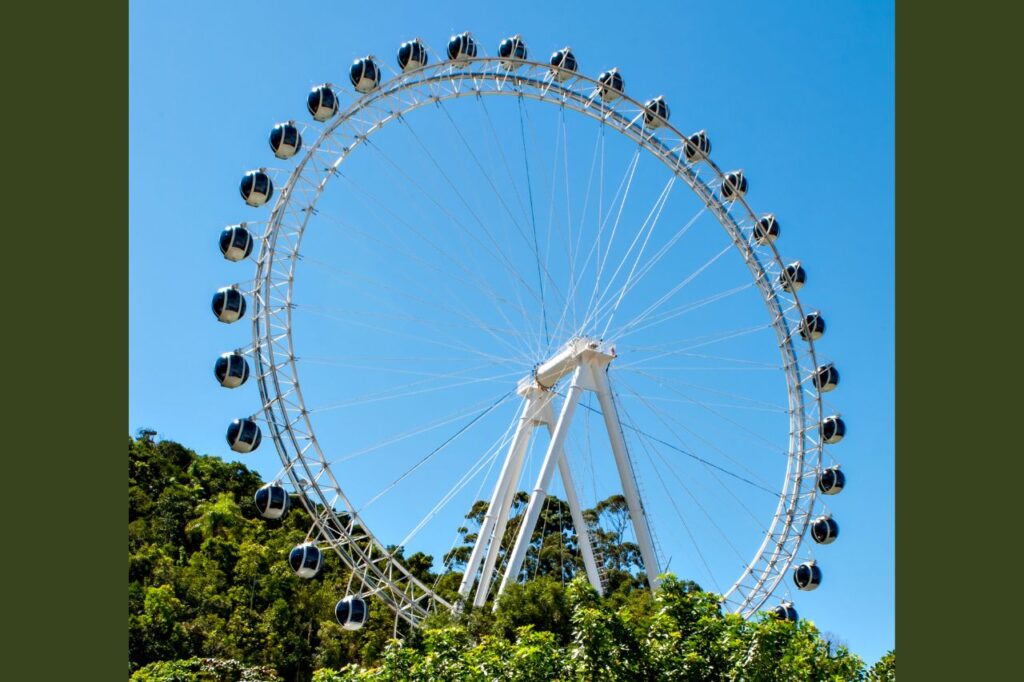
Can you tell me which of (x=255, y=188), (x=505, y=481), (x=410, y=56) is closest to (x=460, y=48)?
(x=410, y=56)

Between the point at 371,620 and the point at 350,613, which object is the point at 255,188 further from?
the point at 371,620

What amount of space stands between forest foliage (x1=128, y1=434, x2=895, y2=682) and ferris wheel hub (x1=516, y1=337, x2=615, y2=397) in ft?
17.2

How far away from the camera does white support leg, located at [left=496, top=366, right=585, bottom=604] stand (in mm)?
24203

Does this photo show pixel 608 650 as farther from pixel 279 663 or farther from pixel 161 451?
pixel 161 451

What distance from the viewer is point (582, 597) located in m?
17.0

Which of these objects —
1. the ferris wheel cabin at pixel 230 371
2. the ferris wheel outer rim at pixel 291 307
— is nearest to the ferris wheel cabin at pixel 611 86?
the ferris wheel outer rim at pixel 291 307

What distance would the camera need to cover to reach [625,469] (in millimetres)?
26922

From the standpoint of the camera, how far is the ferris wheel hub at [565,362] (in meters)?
27.1

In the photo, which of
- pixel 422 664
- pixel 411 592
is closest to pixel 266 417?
pixel 411 592

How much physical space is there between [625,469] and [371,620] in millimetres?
13201

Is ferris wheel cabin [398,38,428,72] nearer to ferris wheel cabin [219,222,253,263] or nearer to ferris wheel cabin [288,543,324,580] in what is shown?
ferris wheel cabin [219,222,253,263]

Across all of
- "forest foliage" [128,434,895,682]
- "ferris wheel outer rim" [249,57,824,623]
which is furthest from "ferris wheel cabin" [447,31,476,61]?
"forest foliage" [128,434,895,682]

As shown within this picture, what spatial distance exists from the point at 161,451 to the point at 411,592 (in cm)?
3417

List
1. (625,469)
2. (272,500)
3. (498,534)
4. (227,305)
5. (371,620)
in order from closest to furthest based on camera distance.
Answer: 1. (272,500)
2. (227,305)
3. (498,534)
4. (625,469)
5. (371,620)
